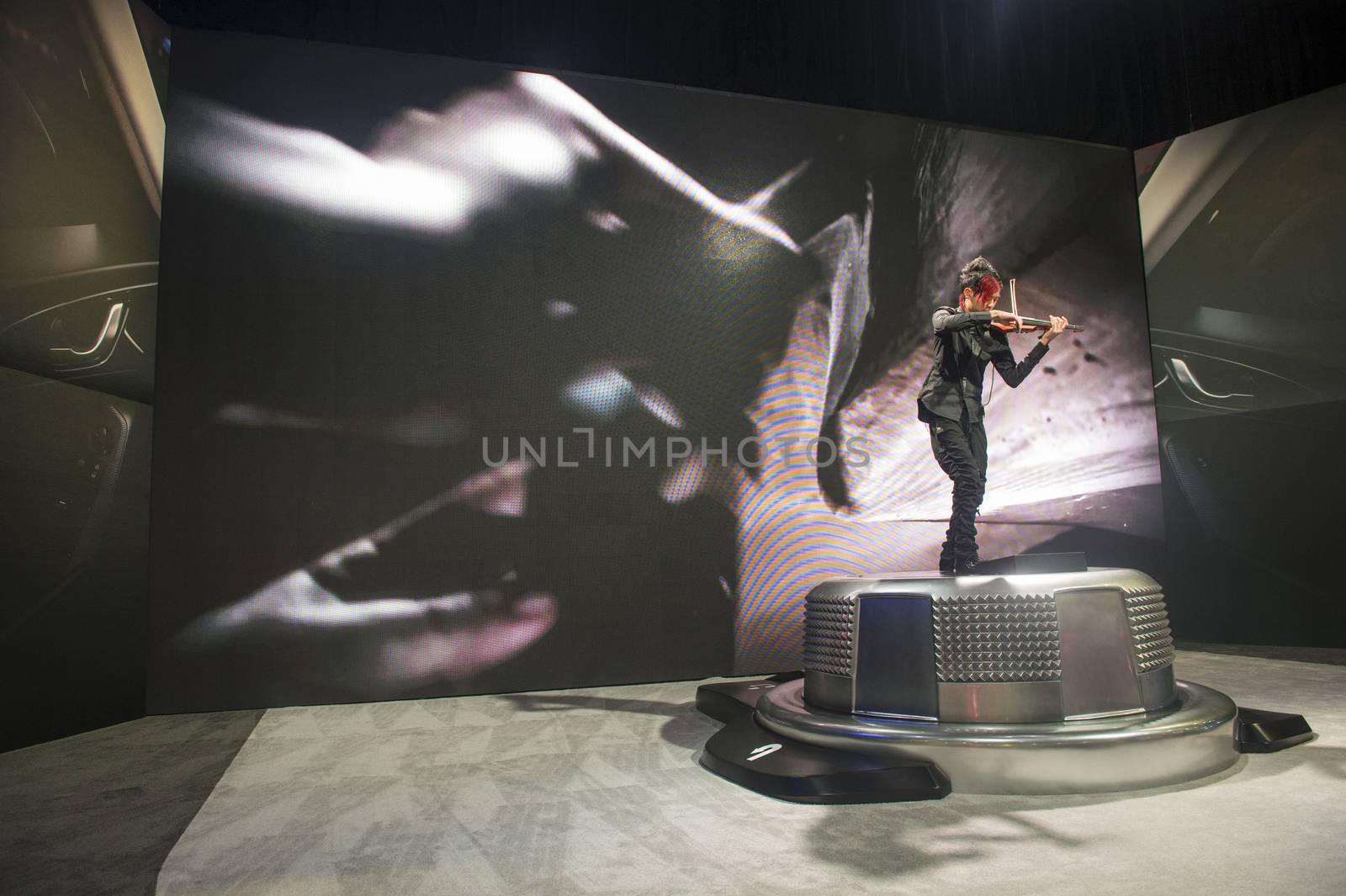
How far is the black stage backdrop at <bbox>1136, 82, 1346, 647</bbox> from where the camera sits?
5.02 metres

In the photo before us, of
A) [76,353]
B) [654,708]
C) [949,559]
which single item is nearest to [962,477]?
[949,559]

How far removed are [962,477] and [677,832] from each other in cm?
182

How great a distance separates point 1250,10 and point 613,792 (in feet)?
19.4

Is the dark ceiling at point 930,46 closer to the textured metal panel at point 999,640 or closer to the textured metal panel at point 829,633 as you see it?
the textured metal panel at point 829,633

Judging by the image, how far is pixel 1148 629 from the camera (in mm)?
2721

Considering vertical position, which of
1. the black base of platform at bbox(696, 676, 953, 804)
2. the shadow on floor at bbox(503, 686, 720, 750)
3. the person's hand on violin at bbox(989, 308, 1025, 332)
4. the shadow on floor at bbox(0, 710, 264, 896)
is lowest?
the shadow on floor at bbox(503, 686, 720, 750)

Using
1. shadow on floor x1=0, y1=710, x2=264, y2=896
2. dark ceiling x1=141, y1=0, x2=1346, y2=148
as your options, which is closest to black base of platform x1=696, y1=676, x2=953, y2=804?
shadow on floor x1=0, y1=710, x2=264, y2=896

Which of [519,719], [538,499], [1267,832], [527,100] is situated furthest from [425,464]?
[1267,832]

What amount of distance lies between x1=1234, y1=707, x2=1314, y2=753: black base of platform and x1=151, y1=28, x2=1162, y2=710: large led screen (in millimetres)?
2224

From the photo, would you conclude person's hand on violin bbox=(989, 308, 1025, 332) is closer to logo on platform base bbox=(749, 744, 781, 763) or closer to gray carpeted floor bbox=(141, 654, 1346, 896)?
gray carpeted floor bbox=(141, 654, 1346, 896)

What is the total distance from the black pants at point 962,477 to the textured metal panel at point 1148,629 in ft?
2.02

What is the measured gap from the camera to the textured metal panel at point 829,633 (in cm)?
281

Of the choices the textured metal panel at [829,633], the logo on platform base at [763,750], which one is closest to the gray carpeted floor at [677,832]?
the logo on platform base at [763,750]

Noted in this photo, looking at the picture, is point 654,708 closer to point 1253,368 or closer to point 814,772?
point 814,772
